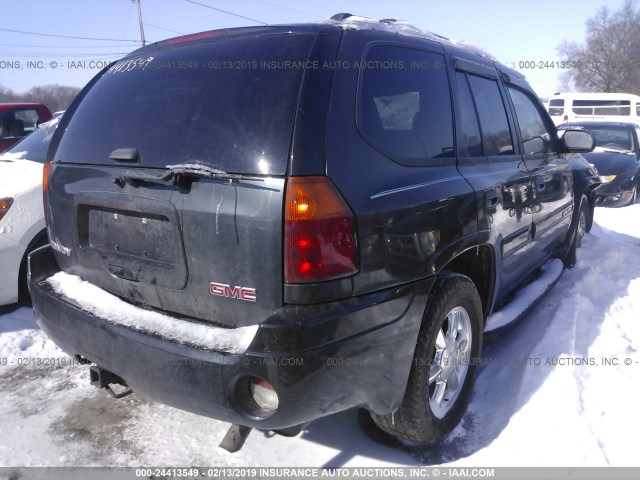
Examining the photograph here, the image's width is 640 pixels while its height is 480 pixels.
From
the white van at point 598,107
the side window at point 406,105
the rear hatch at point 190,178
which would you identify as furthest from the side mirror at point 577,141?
the white van at point 598,107

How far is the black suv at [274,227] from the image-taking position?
5.91 ft

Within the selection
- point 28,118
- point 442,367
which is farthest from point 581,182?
point 28,118

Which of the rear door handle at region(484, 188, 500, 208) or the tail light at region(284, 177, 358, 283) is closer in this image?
the tail light at region(284, 177, 358, 283)

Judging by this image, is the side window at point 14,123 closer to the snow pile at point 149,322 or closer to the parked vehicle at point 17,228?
the parked vehicle at point 17,228

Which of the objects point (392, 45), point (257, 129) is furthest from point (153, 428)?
point (392, 45)

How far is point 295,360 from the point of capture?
5.71 feet

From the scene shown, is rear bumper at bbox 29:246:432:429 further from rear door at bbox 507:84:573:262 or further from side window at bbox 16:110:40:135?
side window at bbox 16:110:40:135

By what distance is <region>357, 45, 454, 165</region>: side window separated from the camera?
81.3 inches

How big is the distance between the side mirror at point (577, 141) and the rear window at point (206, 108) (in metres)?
3.16

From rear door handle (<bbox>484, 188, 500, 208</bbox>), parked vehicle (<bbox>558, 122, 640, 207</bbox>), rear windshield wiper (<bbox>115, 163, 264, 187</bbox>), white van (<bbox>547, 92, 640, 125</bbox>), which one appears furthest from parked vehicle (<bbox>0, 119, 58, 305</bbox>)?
white van (<bbox>547, 92, 640, 125</bbox>)

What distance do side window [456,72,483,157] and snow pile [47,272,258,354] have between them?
1.55 meters

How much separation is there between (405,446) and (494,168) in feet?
5.26

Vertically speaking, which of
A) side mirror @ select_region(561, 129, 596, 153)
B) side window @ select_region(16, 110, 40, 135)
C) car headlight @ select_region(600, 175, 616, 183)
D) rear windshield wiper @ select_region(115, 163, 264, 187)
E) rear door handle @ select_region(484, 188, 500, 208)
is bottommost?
car headlight @ select_region(600, 175, 616, 183)

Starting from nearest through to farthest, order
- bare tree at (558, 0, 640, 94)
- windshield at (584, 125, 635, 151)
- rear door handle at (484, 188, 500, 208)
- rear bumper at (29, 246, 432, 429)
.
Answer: rear bumper at (29, 246, 432, 429) < rear door handle at (484, 188, 500, 208) < windshield at (584, 125, 635, 151) < bare tree at (558, 0, 640, 94)
